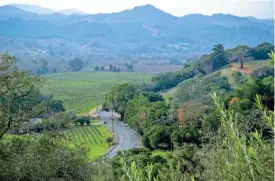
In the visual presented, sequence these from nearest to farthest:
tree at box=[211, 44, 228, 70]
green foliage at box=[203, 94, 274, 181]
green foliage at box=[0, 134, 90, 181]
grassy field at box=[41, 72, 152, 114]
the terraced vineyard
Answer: green foliage at box=[203, 94, 274, 181], green foliage at box=[0, 134, 90, 181], the terraced vineyard, grassy field at box=[41, 72, 152, 114], tree at box=[211, 44, 228, 70]

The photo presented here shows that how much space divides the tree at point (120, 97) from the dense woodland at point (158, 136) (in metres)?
0.12

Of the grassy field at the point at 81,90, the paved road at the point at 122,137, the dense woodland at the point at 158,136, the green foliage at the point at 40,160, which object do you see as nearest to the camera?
the dense woodland at the point at 158,136

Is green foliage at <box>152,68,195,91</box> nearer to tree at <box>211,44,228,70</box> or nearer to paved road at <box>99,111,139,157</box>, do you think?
tree at <box>211,44,228,70</box>

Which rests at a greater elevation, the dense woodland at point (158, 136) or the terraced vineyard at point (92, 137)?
the dense woodland at point (158, 136)

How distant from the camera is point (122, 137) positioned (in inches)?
1626

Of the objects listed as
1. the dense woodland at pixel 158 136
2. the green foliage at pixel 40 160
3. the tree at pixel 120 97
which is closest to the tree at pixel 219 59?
the dense woodland at pixel 158 136

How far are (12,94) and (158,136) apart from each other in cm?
2294

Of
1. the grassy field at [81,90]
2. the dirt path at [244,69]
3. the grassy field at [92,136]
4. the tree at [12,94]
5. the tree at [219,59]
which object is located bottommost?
the grassy field at [81,90]

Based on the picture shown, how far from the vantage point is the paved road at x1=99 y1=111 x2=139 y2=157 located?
36844mm

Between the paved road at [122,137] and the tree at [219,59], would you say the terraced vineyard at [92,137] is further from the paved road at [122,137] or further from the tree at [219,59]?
the tree at [219,59]

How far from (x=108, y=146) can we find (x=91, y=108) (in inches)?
854

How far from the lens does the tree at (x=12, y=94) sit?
11.2m

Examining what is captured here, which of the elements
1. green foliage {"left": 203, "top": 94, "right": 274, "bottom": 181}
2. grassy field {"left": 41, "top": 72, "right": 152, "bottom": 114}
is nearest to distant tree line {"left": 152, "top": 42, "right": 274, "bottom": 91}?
grassy field {"left": 41, "top": 72, "right": 152, "bottom": 114}

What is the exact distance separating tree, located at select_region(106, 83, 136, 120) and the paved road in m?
1.74
